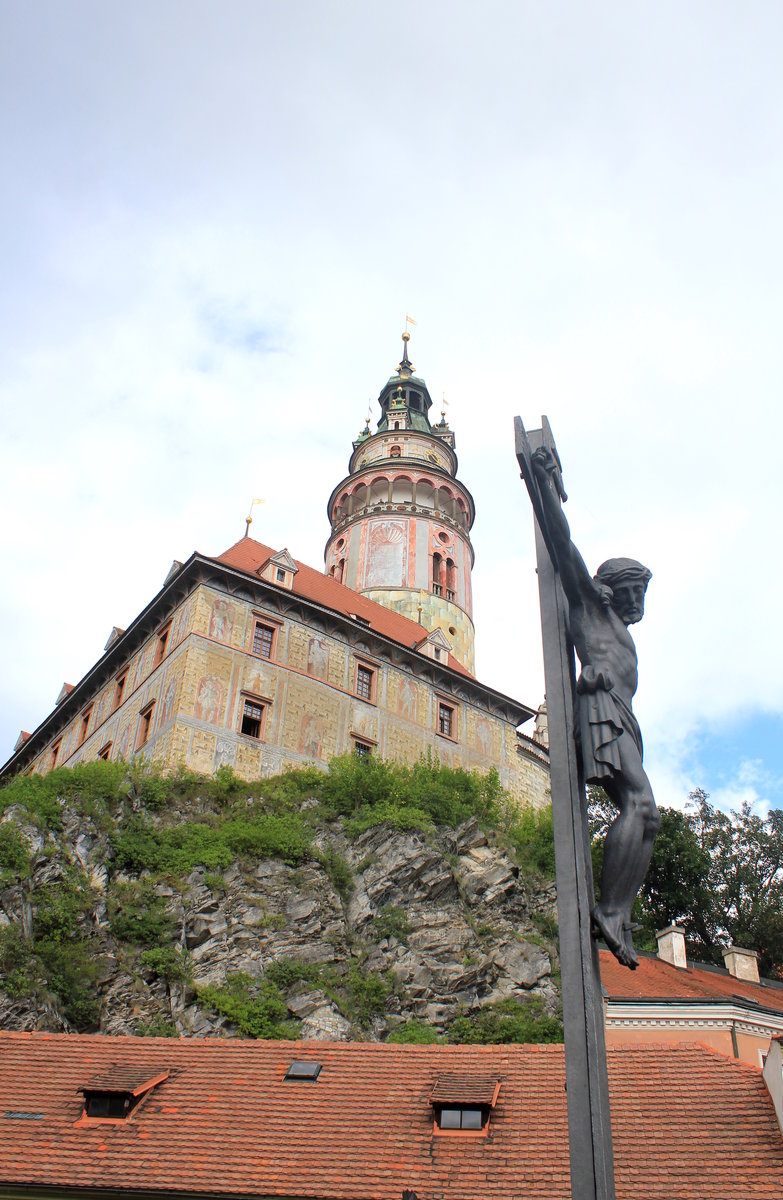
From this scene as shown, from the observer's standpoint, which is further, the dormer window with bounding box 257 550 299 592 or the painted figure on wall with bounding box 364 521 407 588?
the painted figure on wall with bounding box 364 521 407 588

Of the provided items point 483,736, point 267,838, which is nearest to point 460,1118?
point 267,838

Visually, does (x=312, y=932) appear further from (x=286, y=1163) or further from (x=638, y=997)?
(x=286, y=1163)

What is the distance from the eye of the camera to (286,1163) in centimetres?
1162

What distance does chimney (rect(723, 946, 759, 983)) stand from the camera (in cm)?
2697

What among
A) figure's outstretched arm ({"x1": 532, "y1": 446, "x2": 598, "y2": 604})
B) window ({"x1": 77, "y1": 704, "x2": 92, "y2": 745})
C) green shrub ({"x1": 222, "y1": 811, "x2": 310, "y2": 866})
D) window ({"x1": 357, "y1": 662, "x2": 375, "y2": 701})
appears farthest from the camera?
window ({"x1": 77, "y1": 704, "x2": 92, "y2": 745})

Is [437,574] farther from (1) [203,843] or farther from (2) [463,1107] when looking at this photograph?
(2) [463,1107]

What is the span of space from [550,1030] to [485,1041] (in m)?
1.32

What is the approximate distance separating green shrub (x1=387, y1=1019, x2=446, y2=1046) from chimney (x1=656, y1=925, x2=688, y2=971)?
7.71m

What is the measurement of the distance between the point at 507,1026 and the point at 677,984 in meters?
4.49

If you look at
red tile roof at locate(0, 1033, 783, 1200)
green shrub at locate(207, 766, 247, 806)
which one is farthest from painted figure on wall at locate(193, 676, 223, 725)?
red tile roof at locate(0, 1033, 783, 1200)

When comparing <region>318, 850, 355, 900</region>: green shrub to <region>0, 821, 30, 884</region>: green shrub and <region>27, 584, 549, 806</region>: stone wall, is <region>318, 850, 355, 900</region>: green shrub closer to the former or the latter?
<region>27, 584, 549, 806</region>: stone wall

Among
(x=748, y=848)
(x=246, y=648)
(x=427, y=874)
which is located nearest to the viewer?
(x=427, y=874)

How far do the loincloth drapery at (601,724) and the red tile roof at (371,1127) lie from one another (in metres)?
8.61

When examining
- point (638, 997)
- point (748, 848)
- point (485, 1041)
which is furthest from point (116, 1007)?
point (748, 848)
